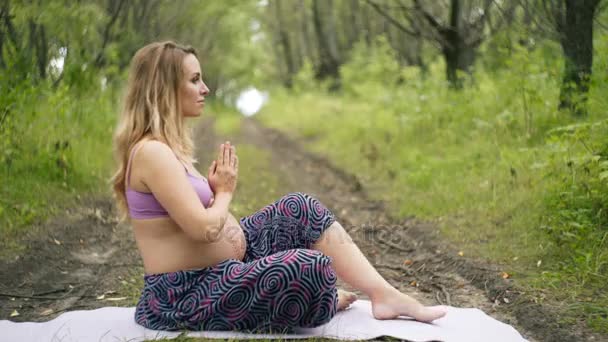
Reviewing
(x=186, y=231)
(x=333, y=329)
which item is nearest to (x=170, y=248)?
(x=186, y=231)

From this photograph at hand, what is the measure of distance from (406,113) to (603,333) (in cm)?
642

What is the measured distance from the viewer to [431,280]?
395 cm

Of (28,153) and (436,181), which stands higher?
(28,153)

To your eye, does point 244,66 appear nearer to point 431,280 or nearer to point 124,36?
point 124,36

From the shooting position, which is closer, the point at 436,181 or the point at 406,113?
the point at 436,181

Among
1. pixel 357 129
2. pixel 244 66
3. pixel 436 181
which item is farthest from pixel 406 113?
pixel 244 66

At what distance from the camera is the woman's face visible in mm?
2801

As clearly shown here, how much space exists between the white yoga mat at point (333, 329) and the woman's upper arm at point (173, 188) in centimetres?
57

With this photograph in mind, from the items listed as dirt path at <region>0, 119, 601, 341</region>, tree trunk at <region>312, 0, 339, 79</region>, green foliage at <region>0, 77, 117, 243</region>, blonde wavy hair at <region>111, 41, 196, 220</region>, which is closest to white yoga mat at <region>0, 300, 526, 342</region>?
dirt path at <region>0, 119, 601, 341</region>

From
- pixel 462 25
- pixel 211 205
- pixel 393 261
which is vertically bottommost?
pixel 393 261

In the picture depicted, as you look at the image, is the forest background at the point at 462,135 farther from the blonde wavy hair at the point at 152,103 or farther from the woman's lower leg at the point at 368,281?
the blonde wavy hair at the point at 152,103

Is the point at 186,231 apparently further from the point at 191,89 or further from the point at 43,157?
the point at 43,157

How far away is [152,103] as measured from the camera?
273cm

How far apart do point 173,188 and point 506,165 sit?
3.93 m
